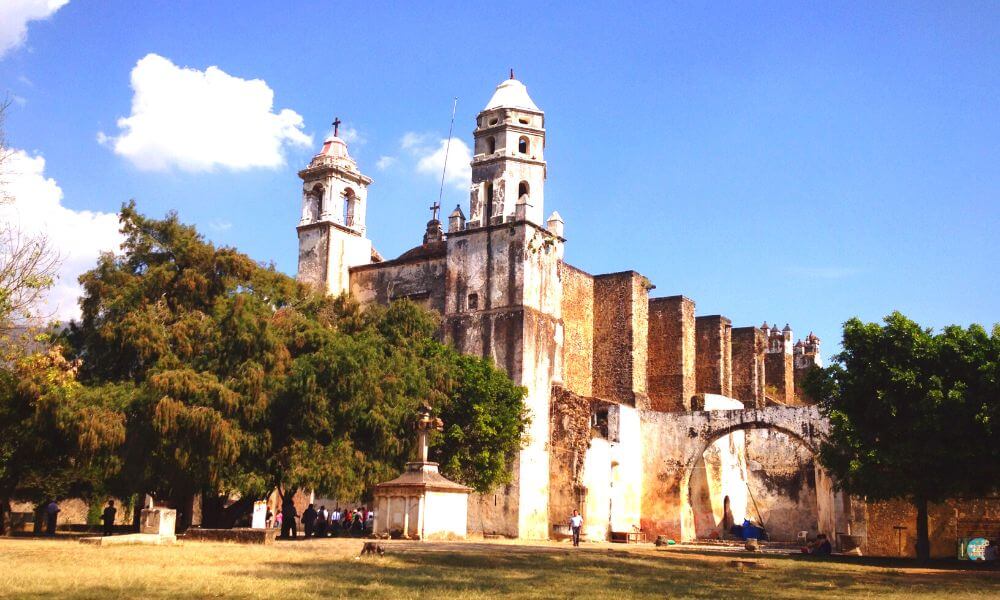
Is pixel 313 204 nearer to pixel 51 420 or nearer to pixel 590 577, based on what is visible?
pixel 51 420

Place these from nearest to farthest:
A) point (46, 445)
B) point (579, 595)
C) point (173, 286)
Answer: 1. point (579, 595)
2. point (46, 445)
3. point (173, 286)

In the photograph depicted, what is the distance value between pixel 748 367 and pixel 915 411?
71.2ft

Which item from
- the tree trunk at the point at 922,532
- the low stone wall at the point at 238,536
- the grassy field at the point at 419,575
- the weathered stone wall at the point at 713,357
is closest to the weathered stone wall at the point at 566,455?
the weathered stone wall at the point at 713,357

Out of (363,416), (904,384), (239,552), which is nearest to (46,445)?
(363,416)

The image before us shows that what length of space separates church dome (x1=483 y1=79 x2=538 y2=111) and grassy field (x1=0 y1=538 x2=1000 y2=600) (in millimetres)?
18087

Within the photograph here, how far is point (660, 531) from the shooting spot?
34.4 meters

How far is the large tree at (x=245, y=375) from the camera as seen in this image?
2161 centimetres

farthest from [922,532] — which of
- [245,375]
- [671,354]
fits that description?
[671,354]

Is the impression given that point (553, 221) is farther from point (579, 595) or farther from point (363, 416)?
point (579, 595)

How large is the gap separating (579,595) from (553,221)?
22642 mm

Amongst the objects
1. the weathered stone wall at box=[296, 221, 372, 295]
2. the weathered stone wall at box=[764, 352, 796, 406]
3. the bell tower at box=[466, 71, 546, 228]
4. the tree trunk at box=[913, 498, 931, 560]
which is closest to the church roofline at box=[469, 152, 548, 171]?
the bell tower at box=[466, 71, 546, 228]

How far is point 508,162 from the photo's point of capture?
108 feet

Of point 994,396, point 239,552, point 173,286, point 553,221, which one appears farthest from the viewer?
point 553,221

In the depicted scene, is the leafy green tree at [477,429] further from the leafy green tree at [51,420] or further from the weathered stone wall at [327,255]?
the weathered stone wall at [327,255]
